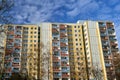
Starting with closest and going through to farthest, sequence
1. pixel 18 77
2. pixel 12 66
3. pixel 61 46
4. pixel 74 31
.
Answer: pixel 18 77 < pixel 12 66 < pixel 61 46 < pixel 74 31

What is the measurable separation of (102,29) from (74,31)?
39.8ft

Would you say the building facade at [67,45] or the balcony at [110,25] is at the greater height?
the balcony at [110,25]

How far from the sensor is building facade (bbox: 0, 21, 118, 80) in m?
85.4

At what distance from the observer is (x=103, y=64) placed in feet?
288

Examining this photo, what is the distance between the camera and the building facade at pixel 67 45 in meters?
85.4

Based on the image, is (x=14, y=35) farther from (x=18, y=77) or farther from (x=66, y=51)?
(x=18, y=77)

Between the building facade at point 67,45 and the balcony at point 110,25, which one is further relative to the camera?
the balcony at point 110,25

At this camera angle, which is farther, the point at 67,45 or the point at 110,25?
the point at 110,25

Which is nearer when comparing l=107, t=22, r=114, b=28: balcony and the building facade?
the building facade

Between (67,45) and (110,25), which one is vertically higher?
(110,25)

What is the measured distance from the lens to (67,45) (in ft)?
302

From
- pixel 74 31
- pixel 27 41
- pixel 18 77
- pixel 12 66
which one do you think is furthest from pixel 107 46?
pixel 18 77

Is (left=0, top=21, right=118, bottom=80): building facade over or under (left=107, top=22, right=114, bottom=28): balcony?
under

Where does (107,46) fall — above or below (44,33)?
below
